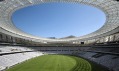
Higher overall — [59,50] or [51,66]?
[59,50]

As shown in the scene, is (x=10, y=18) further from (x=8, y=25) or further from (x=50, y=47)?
(x=50, y=47)

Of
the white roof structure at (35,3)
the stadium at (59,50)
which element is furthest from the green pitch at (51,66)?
the white roof structure at (35,3)

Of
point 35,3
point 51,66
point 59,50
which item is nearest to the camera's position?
point 51,66

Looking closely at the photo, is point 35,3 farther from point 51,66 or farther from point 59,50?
point 59,50

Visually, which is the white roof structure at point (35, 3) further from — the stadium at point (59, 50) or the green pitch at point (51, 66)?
the green pitch at point (51, 66)

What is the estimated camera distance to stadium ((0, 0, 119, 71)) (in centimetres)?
3700

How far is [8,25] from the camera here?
7100cm

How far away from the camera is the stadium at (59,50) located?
121ft

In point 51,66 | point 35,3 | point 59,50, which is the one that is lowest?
point 51,66

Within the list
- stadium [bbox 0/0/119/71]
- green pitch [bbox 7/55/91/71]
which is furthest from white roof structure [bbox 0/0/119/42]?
green pitch [bbox 7/55/91/71]

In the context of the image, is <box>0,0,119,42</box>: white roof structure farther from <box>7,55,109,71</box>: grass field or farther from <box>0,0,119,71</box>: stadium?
<box>7,55,109,71</box>: grass field

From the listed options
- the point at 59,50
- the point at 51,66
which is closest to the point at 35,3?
the point at 51,66

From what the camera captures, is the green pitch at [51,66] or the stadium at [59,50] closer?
the green pitch at [51,66]

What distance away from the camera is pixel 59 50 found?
90188 mm
